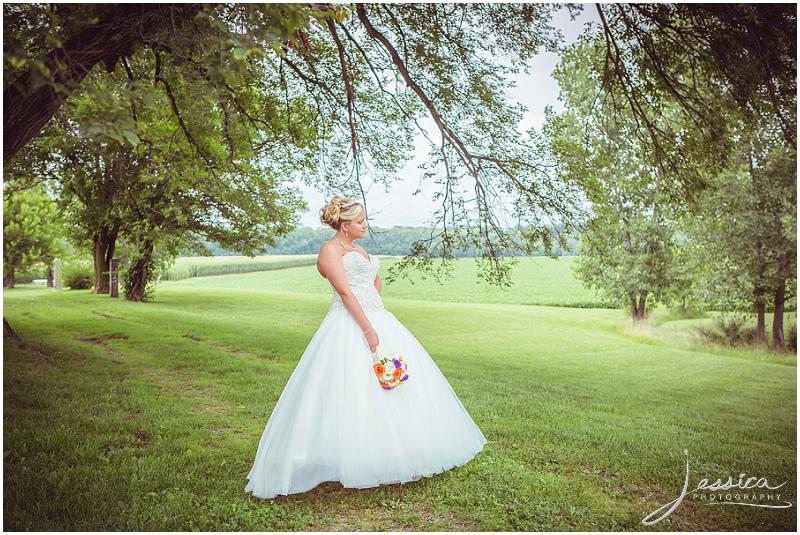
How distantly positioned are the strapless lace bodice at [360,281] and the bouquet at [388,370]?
38 cm

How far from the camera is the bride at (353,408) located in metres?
3.61

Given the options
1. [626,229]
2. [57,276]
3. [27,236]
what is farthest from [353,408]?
[27,236]

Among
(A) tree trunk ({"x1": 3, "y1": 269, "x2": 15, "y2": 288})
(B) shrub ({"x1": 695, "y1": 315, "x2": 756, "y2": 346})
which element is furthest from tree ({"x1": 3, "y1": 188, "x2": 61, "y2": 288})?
(B) shrub ({"x1": 695, "y1": 315, "x2": 756, "y2": 346})

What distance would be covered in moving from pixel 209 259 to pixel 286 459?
15.9 meters

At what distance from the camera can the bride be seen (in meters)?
3.61

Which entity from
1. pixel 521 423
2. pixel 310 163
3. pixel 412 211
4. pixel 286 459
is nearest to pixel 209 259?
pixel 310 163

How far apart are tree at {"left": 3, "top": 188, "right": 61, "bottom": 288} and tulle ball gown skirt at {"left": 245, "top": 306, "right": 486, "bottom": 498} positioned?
1833 centimetres

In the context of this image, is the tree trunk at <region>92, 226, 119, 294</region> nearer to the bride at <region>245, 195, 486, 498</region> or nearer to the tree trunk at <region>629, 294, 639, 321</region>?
the bride at <region>245, 195, 486, 498</region>

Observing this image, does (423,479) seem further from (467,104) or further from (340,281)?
(467,104)

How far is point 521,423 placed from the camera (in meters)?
5.75

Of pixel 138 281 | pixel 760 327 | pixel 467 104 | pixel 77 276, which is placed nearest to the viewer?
pixel 467 104

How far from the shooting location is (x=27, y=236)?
19.2 metres

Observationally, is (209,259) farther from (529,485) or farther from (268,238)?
(529,485)

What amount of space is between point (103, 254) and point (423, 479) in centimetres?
1357
